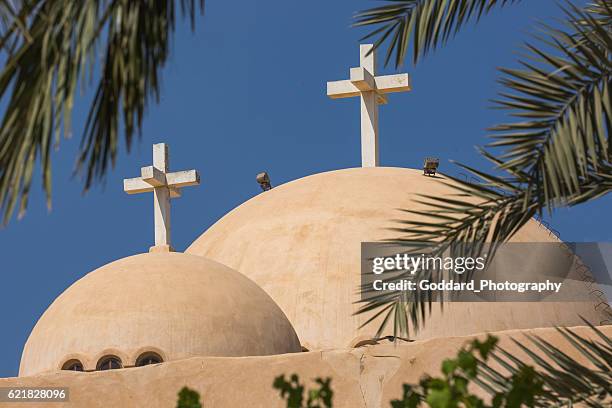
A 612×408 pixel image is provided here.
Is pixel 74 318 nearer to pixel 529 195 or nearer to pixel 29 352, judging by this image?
pixel 29 352

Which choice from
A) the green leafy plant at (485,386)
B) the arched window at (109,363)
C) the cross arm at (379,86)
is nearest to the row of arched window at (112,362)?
the arched window at (109,363)

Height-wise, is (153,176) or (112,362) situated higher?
(153,176)

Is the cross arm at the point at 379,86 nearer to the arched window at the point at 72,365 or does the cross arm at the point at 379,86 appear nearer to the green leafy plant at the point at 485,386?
the arched window at the point at 72,365

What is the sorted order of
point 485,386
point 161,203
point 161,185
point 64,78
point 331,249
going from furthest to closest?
point 161,203, point 161,185, point 331,249, point 485,386, point 64,78

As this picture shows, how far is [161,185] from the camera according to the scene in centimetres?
2117

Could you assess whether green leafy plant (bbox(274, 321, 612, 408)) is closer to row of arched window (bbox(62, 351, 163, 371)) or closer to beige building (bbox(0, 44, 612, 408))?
beige building (bbox(0, 44, 612, 408))

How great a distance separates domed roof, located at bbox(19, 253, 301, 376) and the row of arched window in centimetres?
6

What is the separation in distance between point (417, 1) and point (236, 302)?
9.93m

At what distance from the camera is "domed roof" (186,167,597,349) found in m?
18.0

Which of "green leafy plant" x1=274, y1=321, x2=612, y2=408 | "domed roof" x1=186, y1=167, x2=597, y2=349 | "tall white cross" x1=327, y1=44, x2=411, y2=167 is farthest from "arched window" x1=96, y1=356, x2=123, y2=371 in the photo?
"green leafy plant" x1=274, y1=321, x2=612, y2=408

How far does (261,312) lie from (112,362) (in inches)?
84.2

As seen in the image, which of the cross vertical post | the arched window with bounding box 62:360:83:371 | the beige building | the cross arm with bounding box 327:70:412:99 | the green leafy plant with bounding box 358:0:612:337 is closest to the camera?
the green leafy plant with bounding box 358:0:612:337

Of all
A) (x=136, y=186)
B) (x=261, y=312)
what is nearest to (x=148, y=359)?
(x=261, y=312)

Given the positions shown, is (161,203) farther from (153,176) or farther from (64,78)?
(64,78)
